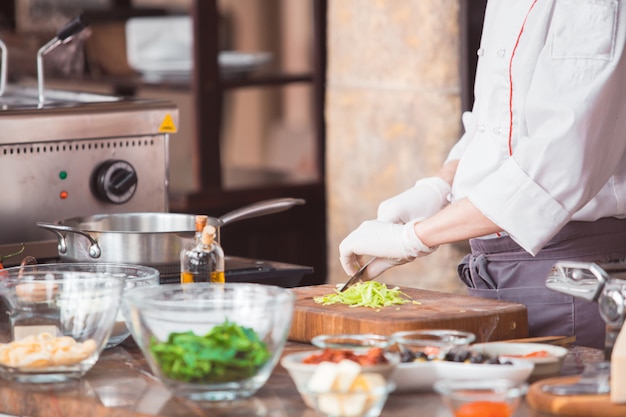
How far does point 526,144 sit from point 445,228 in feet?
0.72

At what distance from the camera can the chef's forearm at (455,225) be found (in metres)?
2.08

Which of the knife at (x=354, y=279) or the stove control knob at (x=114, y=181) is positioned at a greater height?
the stove control knob at (x=114, y=181)

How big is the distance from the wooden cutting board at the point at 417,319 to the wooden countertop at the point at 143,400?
15cm

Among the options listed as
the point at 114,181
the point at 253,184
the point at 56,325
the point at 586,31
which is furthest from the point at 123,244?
the point at 253,184

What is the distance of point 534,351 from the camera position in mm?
1695

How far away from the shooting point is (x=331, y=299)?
199 cm

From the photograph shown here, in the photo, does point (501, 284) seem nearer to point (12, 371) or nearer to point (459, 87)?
point (12, 371)

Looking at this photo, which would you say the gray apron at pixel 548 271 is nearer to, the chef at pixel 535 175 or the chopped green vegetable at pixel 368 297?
the chef at pixel 535 175

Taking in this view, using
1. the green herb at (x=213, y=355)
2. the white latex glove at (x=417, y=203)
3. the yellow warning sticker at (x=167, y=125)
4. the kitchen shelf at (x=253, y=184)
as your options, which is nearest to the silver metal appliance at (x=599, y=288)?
the green herb at (x=213, y=355)

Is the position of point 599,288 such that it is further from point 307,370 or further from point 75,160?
point 75,160

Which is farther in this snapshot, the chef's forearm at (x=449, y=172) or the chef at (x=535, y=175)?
the chef's forearm at (x=449, y=172)

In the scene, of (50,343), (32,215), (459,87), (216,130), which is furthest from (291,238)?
(50,343)

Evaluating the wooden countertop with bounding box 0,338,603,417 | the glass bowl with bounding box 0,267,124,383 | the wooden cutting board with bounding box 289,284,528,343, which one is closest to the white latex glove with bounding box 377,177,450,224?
the wooden cutting board with bounding box 289,284,528,343

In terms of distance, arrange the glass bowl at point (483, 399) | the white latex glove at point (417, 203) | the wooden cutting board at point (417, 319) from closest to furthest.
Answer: the glass bowl at point (483, 399) < the wooden cutting board at point (417, 319) < the white latex glove at point (417, 203)
